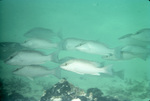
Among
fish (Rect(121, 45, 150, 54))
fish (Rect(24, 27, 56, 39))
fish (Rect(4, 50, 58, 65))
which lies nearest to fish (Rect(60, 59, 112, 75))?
fish (Rect(4, 50, 58, 65))

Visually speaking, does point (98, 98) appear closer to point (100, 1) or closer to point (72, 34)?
point (100, 1)

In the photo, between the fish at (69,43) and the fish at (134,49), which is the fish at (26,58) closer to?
the fish at (69,43)

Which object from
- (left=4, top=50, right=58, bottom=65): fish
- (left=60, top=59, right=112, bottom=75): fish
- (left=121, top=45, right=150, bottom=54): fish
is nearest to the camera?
(left=60, top=59, right=112, bottom=75): fish

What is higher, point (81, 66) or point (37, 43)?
point (81, 66)

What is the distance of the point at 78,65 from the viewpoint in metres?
5.04

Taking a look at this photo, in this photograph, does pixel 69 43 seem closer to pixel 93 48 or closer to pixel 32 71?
pixel 93 48

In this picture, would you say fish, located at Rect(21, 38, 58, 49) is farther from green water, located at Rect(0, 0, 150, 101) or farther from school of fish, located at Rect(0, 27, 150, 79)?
green water, located at Rect(0, 0, 150, 101)

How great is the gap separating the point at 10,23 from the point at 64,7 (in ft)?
51.3

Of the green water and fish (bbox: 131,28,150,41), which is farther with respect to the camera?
the green water

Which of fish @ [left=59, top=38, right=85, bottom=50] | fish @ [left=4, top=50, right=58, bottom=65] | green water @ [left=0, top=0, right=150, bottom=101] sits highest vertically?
fish @ [left=4, top=50, right=58, bottom=65]

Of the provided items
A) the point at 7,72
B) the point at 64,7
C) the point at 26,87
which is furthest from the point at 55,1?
the point at 26,87

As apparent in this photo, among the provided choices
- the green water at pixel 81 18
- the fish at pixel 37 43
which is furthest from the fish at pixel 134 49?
the green water at pixel 81 18

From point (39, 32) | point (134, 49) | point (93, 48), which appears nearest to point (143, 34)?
point (134, 49)

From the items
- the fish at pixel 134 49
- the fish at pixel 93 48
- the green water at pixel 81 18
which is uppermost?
the fish at pixel 93 48
